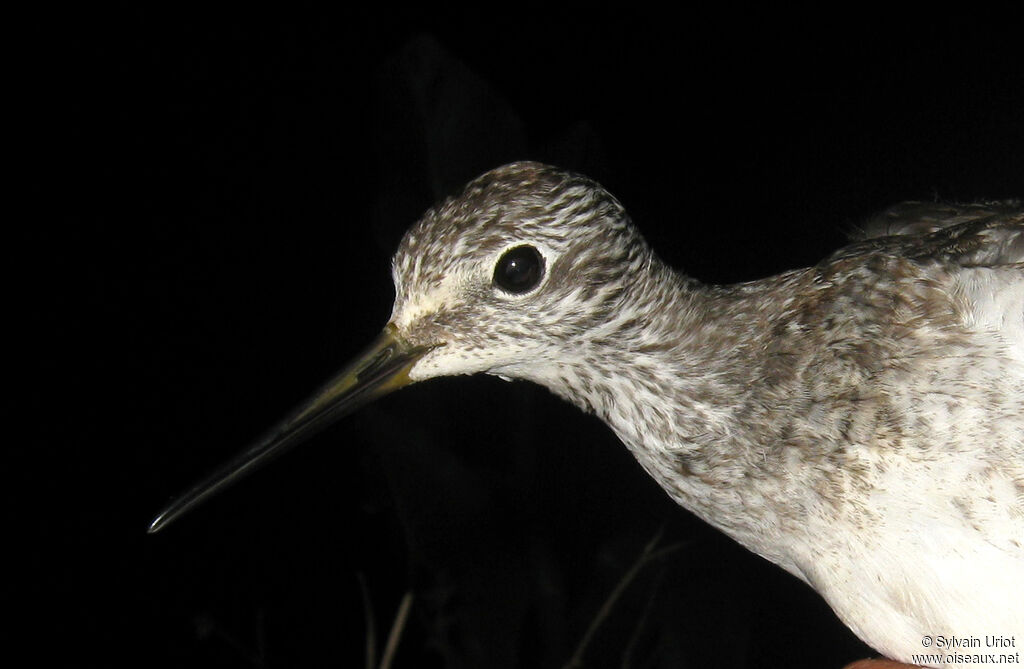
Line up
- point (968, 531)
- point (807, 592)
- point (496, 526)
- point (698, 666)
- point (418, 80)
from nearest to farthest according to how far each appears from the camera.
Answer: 1. point (968, 531)
2. point (418, 80)
3. point (496, 526)
4. point (698, 666)
5. point (807, 592)

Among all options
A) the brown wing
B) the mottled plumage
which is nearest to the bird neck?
the mottled plumage

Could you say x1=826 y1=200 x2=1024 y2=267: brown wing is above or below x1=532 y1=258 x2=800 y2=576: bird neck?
above

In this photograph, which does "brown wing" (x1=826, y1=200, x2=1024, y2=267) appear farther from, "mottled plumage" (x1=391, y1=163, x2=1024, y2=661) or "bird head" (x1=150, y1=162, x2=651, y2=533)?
"bird head" (x1=150, y1=162, x2=651, y2=533)

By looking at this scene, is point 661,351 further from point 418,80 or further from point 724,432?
point 418,80

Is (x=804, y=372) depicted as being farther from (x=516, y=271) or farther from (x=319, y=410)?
(x=319, y=410)

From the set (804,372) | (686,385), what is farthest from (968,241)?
(686,385)

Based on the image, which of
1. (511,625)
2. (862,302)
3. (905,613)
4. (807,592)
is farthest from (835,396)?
(807,592)

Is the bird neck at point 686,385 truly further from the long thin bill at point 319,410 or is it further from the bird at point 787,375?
the long thin bill at point 319,410

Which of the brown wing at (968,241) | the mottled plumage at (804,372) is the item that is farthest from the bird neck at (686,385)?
the brown wing at (968,241)
